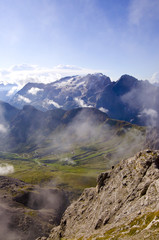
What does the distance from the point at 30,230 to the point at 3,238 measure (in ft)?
61.4

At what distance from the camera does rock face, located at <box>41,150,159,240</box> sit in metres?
43.5

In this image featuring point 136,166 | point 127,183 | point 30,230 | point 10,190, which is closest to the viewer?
point 127,183

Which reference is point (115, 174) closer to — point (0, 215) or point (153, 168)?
point (153, 168)

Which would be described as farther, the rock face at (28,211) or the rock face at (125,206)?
the rock face at (28,211)

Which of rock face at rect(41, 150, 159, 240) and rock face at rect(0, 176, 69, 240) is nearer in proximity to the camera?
rock face at rect(41, 150, 159, 240)

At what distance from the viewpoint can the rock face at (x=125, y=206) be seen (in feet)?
143

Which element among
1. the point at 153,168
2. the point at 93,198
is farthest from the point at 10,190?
the point at 153,168

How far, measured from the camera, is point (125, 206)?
60875mm

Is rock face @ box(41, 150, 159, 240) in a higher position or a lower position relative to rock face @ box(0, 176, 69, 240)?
higher

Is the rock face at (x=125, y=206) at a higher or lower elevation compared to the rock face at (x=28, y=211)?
higher

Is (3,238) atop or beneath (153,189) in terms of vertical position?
beneath

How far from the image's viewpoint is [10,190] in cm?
18662

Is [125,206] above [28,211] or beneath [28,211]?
above

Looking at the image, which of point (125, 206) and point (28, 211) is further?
point (28, 211)
